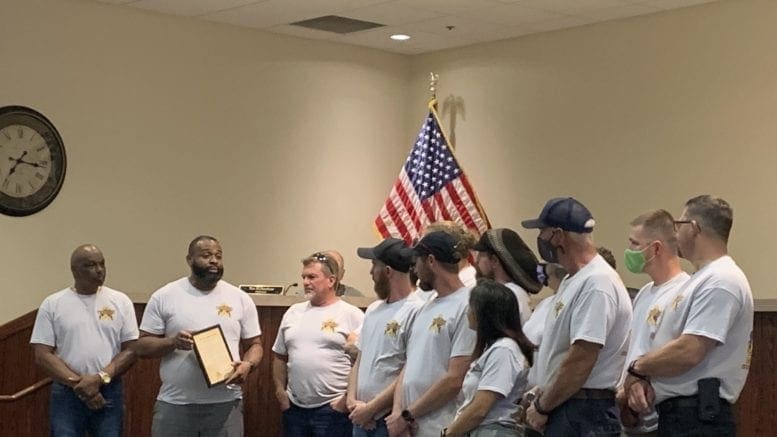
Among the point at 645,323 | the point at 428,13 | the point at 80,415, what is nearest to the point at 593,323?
the point at 645,323

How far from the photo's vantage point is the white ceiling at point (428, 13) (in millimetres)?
8734

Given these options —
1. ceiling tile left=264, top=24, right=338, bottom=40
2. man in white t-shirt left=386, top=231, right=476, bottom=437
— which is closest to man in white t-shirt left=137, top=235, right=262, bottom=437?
man in white t-shirt left=386, top=231, right=476, bottom=437

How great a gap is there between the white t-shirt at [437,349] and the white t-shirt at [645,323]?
2.19 ft

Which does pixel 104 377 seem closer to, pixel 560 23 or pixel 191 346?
pixel 191 346

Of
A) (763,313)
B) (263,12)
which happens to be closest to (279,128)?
(263,12)

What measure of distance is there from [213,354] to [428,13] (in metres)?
Result: 3.54

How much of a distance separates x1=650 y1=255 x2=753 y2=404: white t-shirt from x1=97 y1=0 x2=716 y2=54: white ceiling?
14.3ft

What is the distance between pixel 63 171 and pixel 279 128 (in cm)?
193

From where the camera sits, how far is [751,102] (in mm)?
8281

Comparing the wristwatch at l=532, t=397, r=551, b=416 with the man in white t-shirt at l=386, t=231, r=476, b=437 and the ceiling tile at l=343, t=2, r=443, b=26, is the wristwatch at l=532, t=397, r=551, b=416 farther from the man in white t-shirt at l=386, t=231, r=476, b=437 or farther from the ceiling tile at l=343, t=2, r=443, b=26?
the ceiling tile at l=343, t=2, r=443, b=26

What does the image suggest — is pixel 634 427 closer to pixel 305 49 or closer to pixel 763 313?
pixel 763 313

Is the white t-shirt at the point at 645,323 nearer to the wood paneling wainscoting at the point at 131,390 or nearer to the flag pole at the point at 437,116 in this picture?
the wood paneling wainscoting at the point at 131,390

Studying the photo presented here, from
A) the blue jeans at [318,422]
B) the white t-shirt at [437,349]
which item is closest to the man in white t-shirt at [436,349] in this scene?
the white t-shirt at [437,349]

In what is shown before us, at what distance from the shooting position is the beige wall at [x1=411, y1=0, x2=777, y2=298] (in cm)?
826
